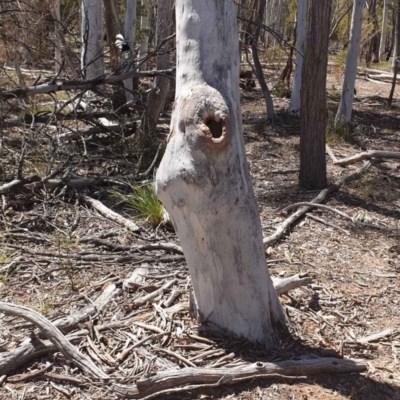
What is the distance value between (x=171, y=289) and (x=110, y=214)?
1.74 meters

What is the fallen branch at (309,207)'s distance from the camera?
558cm

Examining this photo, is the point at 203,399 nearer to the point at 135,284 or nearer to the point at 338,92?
the point at 135,284

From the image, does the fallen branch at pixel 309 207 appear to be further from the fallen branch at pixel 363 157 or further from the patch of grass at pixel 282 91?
the patch of grass at pixel 282 91

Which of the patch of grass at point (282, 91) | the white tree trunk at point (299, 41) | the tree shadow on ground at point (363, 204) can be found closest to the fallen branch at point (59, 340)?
the tree shadow on ground at point (363, 204)

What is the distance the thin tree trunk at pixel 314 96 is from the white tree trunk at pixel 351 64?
3.25 metres

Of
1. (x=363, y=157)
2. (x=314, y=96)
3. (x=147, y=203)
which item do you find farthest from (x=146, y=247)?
(x=363, y=157)

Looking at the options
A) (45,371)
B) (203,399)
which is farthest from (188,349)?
(45,371)

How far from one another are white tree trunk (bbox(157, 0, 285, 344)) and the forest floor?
477 mm

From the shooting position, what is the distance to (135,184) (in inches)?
267

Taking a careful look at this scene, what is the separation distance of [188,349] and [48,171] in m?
3.29

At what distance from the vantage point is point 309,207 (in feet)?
21.3

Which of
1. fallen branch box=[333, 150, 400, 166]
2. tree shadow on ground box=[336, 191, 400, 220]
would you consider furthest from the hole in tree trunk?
fallen branch box=[333, 150, 400, 166]

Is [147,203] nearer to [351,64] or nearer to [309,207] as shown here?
[309,207]

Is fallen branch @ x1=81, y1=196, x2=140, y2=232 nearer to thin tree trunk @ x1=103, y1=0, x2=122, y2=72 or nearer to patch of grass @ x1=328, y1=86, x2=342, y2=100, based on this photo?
thin tree trunk @ x1=103, y1=0, x2=122, y2=72
